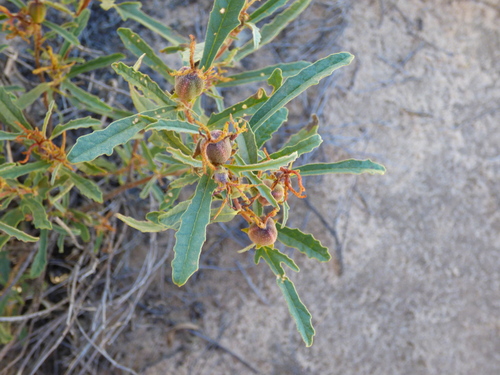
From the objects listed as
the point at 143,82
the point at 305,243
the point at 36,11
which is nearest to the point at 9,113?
the point at 36,11

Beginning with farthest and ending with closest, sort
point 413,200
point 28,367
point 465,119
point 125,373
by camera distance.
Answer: point 465,119, point 413,200, point 125,373, point 28,367

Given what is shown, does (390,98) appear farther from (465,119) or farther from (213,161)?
(213,161)

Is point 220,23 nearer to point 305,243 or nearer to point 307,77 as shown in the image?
point 307,77

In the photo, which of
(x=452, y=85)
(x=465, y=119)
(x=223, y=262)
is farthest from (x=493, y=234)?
(x=223, y=262)

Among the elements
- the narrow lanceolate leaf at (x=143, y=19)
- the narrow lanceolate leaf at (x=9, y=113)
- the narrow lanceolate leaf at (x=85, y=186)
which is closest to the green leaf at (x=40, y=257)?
the narrow lanceolate leaf at (x=85, y=186)

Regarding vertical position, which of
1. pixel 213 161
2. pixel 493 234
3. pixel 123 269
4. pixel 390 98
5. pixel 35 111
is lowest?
→ pixel 493 234

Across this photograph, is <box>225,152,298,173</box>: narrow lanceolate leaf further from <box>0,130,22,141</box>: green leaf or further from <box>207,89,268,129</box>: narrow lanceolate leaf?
<box>0,130,22,141</box>: green leaf

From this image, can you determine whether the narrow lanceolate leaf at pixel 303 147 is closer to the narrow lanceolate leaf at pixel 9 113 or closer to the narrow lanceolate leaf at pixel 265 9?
the narrow lanceolate leaf at pixel 265 9
